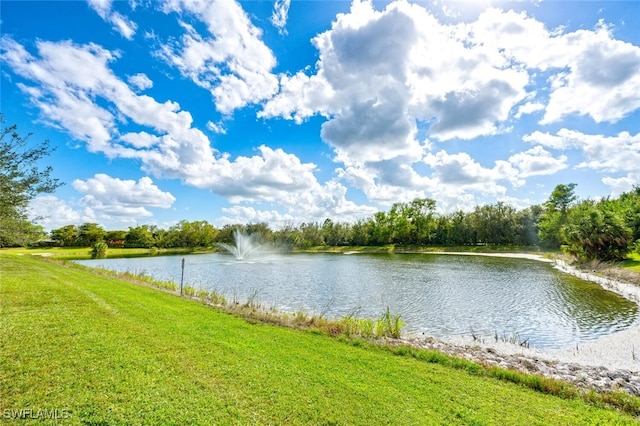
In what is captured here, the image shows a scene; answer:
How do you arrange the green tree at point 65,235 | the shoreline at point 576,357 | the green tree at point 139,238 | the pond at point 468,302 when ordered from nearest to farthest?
1. the shoreline at point 576,357
2. the pond at point 468,302
3. the green tree at point 65,235
4. the green tree at point 139,238

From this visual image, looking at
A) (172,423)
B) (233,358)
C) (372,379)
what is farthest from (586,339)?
(172,423)

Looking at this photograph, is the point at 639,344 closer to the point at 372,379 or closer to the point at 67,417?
the point at 372,379

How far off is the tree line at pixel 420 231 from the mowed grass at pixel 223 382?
3698cm

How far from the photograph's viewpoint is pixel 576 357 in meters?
10.3

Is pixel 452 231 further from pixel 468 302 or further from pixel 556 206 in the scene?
pixel 468 302

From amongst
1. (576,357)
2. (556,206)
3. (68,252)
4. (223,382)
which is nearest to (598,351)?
(576,357)

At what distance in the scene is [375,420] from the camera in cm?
492

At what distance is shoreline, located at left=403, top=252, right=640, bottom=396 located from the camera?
7.85 metres

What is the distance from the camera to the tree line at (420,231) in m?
55.6

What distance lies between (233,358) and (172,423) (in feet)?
8.10

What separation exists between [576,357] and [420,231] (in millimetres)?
74368

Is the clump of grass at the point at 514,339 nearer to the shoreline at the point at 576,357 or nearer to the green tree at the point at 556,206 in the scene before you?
the shoreline at the point at 576,357

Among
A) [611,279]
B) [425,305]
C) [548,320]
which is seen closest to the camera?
[548,320]

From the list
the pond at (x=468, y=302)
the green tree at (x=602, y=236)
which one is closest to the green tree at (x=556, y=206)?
the green tree at (x=602, y=236)
